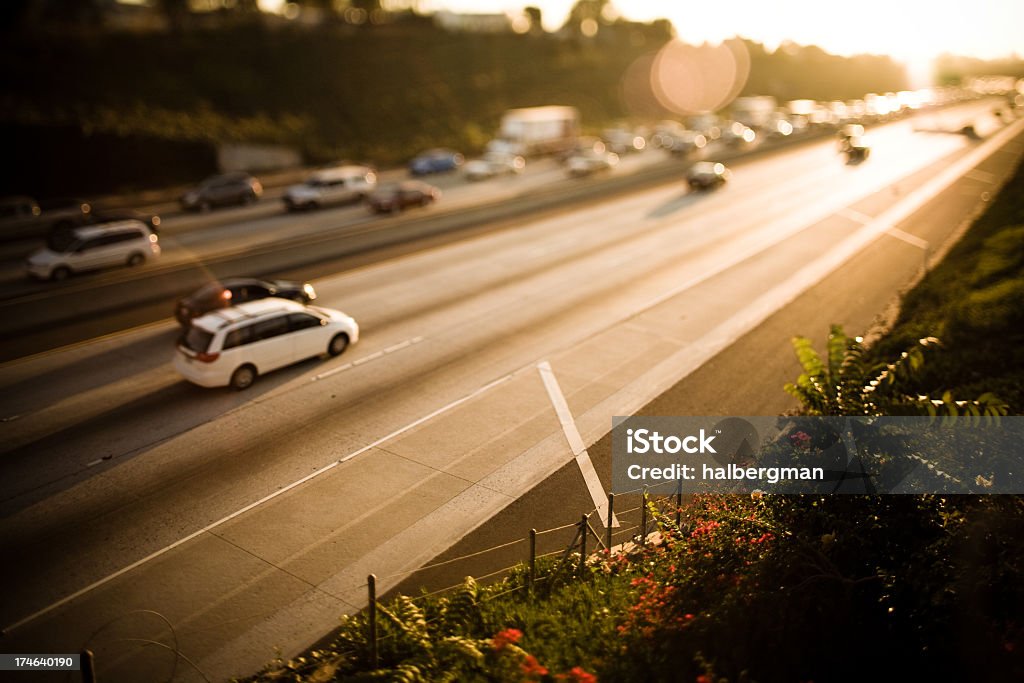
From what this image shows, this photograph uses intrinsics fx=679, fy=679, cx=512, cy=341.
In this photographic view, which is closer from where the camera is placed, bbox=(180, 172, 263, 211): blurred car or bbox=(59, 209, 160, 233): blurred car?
bbox=(59, 209, 160, 233): blurred car

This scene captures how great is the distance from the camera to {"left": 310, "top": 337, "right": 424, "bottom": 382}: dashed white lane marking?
16519mm

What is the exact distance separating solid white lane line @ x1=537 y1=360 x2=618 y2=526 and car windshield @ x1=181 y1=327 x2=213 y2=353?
7752 mm

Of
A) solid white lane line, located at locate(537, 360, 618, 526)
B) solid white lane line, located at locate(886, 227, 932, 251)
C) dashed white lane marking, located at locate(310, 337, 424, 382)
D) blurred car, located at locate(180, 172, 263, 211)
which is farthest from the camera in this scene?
blurred car, located at locate(180, 172, 263, 211)

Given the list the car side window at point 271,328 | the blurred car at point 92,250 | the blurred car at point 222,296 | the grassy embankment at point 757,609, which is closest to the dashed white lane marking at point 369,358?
the car side window at point 271,328

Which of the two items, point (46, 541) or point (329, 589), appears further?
point (46, 541)

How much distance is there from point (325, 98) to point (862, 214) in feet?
146

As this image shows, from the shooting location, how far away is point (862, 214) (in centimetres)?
3616

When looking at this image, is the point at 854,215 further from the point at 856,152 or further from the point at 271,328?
the point at 271,328

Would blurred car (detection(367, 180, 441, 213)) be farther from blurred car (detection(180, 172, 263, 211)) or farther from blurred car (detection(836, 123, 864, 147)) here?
blurred car (detection(836, 123, 864, 147))

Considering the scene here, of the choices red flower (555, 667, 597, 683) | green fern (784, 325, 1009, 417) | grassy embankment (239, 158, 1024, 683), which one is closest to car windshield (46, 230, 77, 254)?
grassy embankment (239, 158, 1024, 683)

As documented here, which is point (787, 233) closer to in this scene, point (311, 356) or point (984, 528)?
point (311, 356)

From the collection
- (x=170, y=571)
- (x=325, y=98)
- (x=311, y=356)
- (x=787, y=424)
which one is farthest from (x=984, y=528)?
(x=325, y=98)

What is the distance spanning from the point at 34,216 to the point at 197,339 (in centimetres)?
2057

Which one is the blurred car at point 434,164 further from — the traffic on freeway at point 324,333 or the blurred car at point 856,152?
the blurred car at point 856,152
